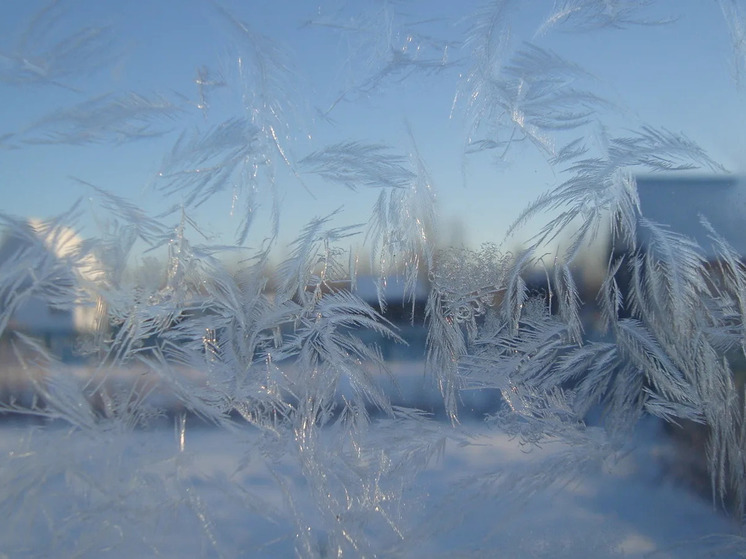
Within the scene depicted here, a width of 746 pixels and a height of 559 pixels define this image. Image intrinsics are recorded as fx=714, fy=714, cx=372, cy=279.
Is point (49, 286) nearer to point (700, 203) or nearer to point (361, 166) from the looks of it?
point (361, 166)

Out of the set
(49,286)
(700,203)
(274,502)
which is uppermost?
(700,203)

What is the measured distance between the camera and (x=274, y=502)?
2371mm

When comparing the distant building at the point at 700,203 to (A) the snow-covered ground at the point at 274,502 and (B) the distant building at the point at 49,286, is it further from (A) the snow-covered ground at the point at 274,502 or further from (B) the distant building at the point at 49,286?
(B) the distant building at the point at 49,286

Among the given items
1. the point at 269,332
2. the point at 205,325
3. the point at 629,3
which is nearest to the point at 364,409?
the point at 269,332

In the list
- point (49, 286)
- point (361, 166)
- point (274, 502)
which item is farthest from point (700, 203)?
point (49, 286)

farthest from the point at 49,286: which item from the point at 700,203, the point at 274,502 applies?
the point at 700,203

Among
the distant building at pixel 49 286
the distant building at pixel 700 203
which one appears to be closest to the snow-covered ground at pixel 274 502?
the distant building at pixel 49 286

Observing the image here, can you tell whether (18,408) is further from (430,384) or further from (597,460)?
(597,460)

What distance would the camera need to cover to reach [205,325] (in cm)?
237

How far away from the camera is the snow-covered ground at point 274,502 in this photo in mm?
2318

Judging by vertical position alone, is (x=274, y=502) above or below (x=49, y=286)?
below

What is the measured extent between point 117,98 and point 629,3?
174cm

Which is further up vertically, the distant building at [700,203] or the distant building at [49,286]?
the distant building at [700,203]

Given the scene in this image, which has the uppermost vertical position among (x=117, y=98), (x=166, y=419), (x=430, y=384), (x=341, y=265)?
(x=117, y=98)
